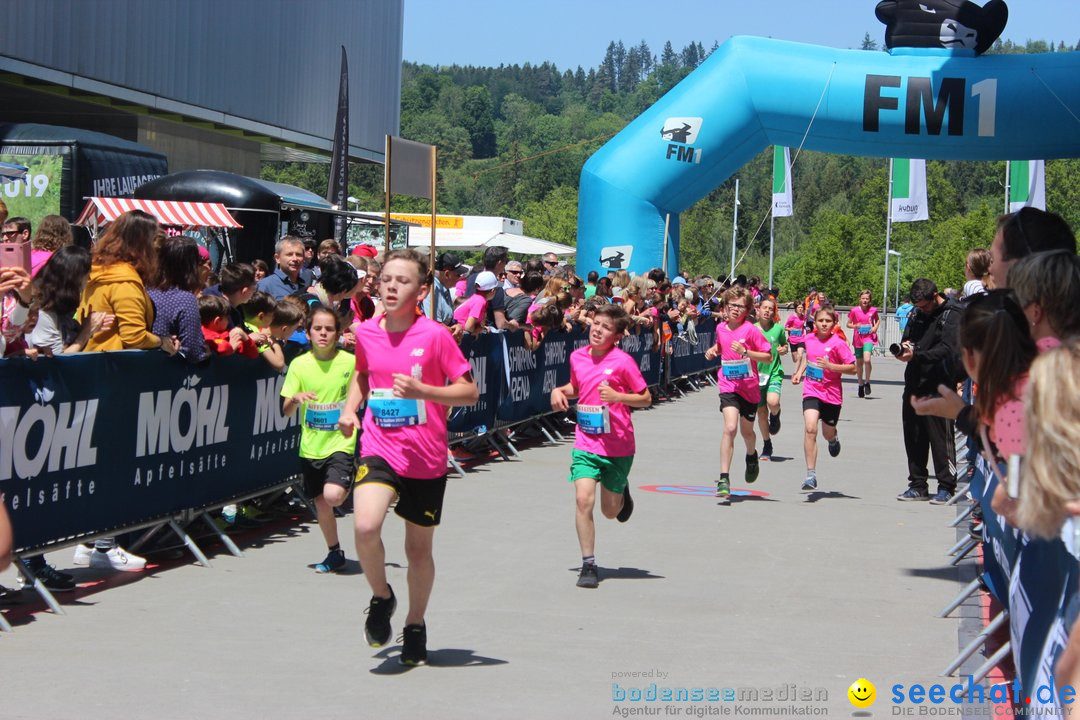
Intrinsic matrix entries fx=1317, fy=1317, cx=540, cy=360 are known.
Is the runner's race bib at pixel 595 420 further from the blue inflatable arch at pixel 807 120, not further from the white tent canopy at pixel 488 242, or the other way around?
the white tent canopy at pixel 488 242

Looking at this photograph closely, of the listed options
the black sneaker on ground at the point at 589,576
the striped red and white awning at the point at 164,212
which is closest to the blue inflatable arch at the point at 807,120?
the striped red and white awning at the point at 164,212

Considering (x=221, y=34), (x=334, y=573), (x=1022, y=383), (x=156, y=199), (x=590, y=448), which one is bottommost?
(x=334, y=573)

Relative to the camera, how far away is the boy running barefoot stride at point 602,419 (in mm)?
8336

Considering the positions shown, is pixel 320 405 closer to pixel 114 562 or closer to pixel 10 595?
pixel 114 562

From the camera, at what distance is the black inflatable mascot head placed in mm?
21703

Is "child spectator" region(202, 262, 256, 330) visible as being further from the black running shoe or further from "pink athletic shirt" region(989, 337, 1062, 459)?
"pink athletic shirt" region(989, 337, 1062, 459)

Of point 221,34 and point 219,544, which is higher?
point 221,34

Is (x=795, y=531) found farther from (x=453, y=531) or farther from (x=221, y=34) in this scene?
(x=221, y=34)

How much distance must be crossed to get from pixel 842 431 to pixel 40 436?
47.3 feet

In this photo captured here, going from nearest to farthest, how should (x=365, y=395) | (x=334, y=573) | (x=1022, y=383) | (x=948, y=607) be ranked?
(x=1022, y=383), (x=365, y=395), (x=948, y=607), (x=334, y=573)

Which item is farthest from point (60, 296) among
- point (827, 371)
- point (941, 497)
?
point (941, 497)

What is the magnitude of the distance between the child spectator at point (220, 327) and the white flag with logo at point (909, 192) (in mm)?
32828

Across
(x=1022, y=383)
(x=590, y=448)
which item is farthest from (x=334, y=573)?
(x=1022, y=383)

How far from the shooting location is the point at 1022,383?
15.5 ft
